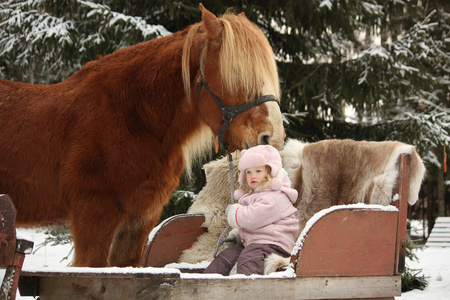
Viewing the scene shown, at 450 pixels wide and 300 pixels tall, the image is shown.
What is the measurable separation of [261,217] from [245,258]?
251 millimetres

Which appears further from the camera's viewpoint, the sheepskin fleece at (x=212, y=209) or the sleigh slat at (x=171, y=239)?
the sheepskin fleece at (x=212, y=209)

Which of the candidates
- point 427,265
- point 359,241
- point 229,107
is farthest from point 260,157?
point 427,265

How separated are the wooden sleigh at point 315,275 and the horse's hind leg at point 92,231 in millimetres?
431

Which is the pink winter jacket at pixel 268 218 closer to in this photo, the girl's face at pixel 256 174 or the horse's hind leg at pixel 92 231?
the girl's face at pixel 256 174

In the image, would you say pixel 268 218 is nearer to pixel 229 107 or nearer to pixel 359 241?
pixel 359 241

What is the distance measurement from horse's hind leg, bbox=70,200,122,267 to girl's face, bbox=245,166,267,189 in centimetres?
83

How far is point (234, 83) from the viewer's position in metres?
2.69

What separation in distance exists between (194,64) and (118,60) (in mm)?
532

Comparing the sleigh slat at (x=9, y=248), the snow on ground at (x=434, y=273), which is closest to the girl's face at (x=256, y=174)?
the sleigh slat at (x=9, y=248)

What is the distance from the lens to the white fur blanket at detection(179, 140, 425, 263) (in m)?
2.79

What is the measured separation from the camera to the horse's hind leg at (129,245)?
9.74 ft

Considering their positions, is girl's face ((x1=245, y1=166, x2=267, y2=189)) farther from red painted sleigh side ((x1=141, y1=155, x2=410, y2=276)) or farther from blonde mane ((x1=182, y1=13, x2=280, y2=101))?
red painted sleigh side ((x1=141, y1=155, x2=410, y2=276))

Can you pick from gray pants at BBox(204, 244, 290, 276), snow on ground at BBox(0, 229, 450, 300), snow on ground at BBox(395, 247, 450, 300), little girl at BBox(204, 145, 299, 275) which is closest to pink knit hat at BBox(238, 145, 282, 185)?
little girl at BBox(204, 145, 299, 275)

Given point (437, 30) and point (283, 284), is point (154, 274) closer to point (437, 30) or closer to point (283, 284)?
point (283, 284)
